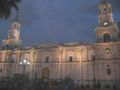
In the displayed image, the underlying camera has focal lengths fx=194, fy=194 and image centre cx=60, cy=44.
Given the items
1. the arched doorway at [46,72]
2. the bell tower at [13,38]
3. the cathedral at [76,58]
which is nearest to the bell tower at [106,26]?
the cathedral at [76,58]

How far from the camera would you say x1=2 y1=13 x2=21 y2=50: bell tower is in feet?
180

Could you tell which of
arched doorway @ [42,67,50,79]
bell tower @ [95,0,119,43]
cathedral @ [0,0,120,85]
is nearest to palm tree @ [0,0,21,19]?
cathedral @ [0,0,120,85]

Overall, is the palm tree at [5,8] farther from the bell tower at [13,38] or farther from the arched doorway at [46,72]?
the bell tower at [13,38]

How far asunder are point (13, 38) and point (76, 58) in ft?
66.4

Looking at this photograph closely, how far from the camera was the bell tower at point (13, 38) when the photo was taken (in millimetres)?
54719

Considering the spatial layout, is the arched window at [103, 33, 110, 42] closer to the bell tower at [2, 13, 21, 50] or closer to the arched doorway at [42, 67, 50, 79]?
the arched doorway at [42, 67, 50, 79]

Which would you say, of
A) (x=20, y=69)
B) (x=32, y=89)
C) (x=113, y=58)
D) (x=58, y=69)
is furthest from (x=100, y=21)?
(x=32, y=89)

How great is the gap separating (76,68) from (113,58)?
893 cm

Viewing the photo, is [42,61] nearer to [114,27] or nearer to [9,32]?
[9,32]

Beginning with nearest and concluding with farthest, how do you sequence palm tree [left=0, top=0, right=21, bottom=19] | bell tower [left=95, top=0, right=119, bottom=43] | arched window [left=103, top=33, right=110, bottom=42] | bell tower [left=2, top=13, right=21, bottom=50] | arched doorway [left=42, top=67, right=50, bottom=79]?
palm tree [left=0, top=0, right=21, bottom=19], bell tower [left=95, top=0, right=119, bottom=43], arched window [left=103, top=33, right=110, bottom=42], arched doorway [left=42, top=67, right=50, bottom=79], bell tower [left=2, top=13, right=21, bottom=50]

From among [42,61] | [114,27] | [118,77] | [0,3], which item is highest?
[114,27]

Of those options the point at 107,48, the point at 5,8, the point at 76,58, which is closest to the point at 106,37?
the point at 107,48

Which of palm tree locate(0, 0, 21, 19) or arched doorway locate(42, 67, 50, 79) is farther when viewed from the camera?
arched doorway locate(42, 67, 50, 79)

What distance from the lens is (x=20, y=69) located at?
50312 mm
